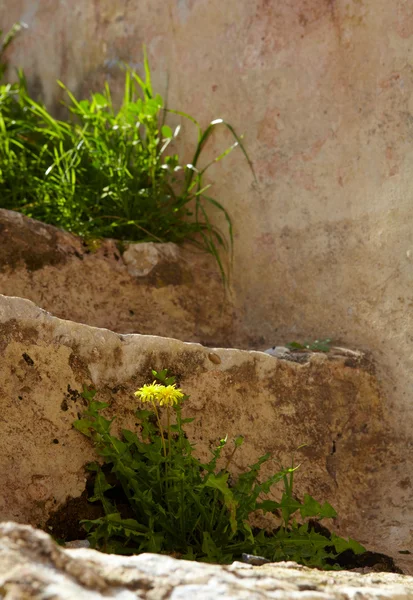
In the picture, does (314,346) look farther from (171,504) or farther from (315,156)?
(171,504)

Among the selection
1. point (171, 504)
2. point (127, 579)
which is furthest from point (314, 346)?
point (127, 579)

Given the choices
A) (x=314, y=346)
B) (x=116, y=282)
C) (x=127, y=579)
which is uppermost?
(x=116, y=282)

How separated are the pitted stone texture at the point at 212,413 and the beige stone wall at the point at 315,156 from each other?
0.55ft

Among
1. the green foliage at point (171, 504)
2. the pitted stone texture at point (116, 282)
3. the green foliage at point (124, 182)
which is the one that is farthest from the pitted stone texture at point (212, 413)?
the green foliage at point (124, 182)

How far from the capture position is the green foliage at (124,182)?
2.97 meters

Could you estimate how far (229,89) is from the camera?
3.12m

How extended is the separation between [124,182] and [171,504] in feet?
4.98

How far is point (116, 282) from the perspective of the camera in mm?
2842

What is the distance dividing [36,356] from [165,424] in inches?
15.2

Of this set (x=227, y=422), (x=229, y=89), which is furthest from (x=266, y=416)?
(x=229, y=89)

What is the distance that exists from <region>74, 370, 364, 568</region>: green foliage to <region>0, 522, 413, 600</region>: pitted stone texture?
561 mm

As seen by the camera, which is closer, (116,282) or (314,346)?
(314,346)

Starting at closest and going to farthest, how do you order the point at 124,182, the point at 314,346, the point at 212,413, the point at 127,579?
the point at 127,579, the point at 212,413, the point at 314,346, the point at 124,182

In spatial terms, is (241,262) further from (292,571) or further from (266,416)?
(292,571)
